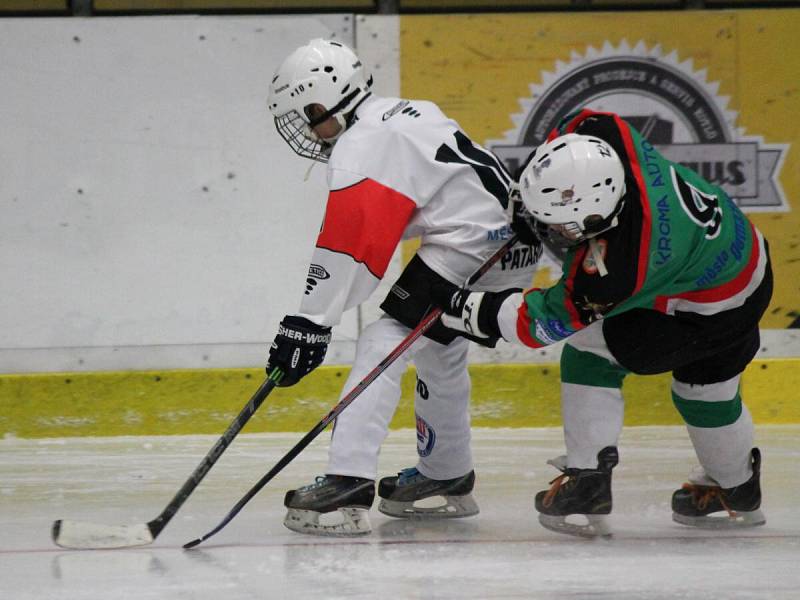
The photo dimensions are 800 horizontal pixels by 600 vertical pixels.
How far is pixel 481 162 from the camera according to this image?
2795 millimetres

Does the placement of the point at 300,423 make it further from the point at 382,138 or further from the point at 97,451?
the point at 382,138

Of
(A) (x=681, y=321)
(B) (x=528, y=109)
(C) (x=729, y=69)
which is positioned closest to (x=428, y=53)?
(B) (x=528, y=109)

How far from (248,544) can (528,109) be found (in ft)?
8.48

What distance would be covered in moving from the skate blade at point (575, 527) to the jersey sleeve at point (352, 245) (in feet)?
2.20

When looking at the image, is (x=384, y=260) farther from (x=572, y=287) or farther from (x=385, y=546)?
(x=385, y=546)

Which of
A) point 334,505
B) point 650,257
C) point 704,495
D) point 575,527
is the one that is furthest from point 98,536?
point 704,495

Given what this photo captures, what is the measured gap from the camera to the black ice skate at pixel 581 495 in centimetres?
265

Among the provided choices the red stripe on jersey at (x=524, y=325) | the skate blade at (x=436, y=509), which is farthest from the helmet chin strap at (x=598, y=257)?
the skate blade at (x=436, y=509)

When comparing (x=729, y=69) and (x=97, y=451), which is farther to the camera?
(x=729, y=69)

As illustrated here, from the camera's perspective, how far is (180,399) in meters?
4.50

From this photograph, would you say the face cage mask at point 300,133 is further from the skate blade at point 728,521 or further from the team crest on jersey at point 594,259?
the skate blade at point 728,521

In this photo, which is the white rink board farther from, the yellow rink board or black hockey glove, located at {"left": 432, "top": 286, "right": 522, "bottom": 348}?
black hockey glove, located at {"left": 432, "top": 286, "right": 522, "bottom": 348}

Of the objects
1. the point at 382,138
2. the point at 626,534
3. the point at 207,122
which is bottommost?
the point at 626,534

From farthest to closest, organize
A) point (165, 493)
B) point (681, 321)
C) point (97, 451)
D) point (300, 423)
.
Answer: point (300, 423), point (97, 451), point (165, 493), point (681, 321)
